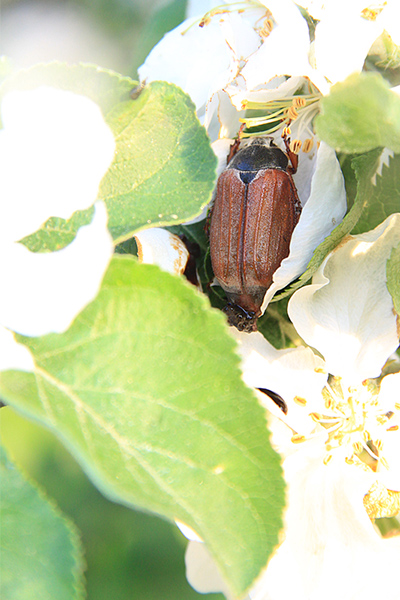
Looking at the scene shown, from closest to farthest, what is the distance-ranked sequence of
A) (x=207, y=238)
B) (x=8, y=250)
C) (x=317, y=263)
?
(x=8, y=250) < (x=317, y=263) < (x=207, y=238)

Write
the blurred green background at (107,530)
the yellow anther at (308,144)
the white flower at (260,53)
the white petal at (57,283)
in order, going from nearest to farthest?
1. the white petal at (57,283)
2. the white flower at (260,53)
3. the yellow anther at (308,144)
4. the blurred green background at (107,530)

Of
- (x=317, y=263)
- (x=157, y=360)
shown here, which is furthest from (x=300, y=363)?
(x=157, y=360)

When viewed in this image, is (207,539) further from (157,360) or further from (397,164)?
(397,164)

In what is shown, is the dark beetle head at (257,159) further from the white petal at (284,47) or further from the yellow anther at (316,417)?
the yellow anther at (316,417)

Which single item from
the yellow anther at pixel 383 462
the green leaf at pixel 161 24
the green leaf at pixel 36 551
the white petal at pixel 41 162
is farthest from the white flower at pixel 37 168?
the green leaf at pixel 161 24

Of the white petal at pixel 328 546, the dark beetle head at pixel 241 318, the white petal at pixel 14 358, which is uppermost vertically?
the white petal at pixel 14 358

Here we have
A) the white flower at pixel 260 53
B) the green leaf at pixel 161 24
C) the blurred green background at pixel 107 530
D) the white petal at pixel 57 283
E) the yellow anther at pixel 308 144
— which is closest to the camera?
the white petal at pixel 57 283

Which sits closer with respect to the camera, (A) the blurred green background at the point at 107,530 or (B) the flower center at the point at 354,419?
(B) the flower center at the point at 354,419

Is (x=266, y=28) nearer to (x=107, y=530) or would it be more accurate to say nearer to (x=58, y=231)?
(x=58, y=231)
